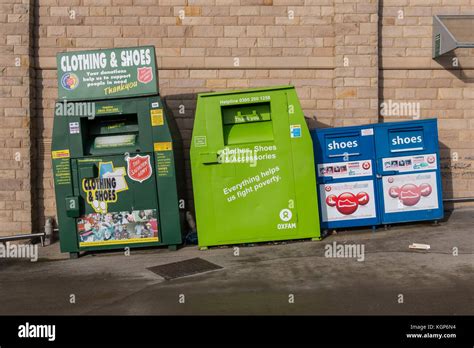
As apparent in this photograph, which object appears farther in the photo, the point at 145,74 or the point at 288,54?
the point at 288,54

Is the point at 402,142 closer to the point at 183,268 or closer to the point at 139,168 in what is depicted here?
the point at 183,268

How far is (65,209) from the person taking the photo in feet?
20.2

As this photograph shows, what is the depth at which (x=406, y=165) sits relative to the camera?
655 centimetres

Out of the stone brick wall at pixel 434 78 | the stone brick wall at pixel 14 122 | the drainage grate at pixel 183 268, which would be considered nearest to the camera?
the drainage grate at pixel 183 268

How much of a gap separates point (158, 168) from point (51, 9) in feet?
13.0

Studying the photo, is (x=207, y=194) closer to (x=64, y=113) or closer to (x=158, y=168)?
(x=158, y=168)

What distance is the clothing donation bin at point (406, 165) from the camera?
6539 mm

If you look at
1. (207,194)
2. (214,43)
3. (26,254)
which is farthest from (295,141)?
(26,254)

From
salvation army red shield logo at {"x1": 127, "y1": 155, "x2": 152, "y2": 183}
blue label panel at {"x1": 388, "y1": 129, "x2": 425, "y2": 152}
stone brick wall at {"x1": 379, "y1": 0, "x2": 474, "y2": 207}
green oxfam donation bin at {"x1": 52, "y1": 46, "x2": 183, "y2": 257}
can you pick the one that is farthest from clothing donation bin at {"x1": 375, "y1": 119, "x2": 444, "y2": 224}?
salvation army red shield logo at {"x1": 127, "y1": 155, "x2": 152, "y2": 183}

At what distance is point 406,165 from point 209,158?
2995 mm

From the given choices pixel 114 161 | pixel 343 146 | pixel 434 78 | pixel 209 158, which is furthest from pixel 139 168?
pixel 434 78

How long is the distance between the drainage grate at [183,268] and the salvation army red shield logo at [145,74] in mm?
2605

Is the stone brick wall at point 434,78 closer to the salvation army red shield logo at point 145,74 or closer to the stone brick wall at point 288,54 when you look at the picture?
the stone brick wall at point 288,54

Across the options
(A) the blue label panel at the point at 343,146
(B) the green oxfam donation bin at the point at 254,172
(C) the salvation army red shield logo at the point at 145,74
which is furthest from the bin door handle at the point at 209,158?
(A) the blue label panel at the point at 343,146
